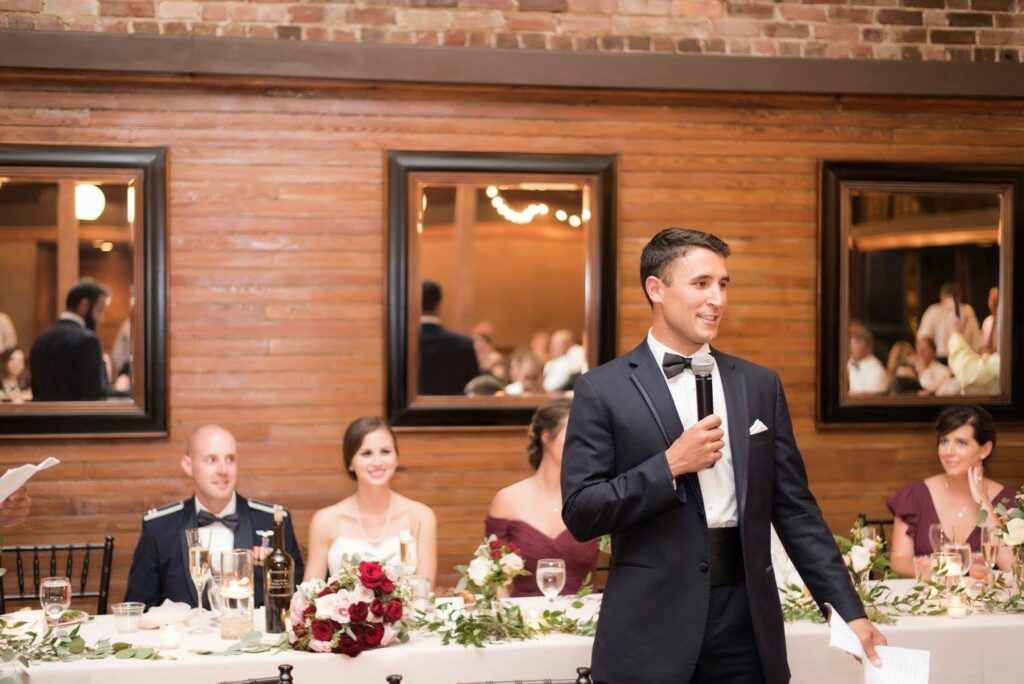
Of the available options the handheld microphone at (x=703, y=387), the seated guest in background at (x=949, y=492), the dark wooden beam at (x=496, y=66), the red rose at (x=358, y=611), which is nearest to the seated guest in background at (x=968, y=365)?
the seated guest in background at (x=949, y=492)

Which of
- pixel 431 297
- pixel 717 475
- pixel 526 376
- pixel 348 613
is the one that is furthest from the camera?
pixel 526 376

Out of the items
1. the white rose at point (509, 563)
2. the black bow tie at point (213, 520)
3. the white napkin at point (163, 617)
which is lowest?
the white napkin at point (163, 617)

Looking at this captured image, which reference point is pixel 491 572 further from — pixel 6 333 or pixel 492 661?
pixel 6 333

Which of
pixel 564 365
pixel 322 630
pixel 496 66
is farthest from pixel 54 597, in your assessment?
pixel 496 66

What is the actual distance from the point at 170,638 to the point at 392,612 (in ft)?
2.01

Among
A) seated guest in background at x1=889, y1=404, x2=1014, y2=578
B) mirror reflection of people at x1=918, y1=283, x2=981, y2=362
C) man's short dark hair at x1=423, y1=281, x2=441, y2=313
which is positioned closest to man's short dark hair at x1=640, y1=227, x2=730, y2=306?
seated guest in background at x1=889, y1=404, x2=1014, y2=578

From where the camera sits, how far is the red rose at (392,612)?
3.12 meters

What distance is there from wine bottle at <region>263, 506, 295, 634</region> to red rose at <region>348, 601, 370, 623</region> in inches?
12.1

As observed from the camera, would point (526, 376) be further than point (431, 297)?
Yes

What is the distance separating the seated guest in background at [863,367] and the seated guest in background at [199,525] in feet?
9.24

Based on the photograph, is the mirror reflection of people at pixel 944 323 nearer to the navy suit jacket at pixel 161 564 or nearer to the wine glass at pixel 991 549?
the wine glass at pixel 991 549

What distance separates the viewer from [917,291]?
18.9 ft

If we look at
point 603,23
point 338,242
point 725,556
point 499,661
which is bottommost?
point 499,661

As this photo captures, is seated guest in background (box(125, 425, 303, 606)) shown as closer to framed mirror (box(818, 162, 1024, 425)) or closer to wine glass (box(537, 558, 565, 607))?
wine glass (box(537, 558, 565, 607))
